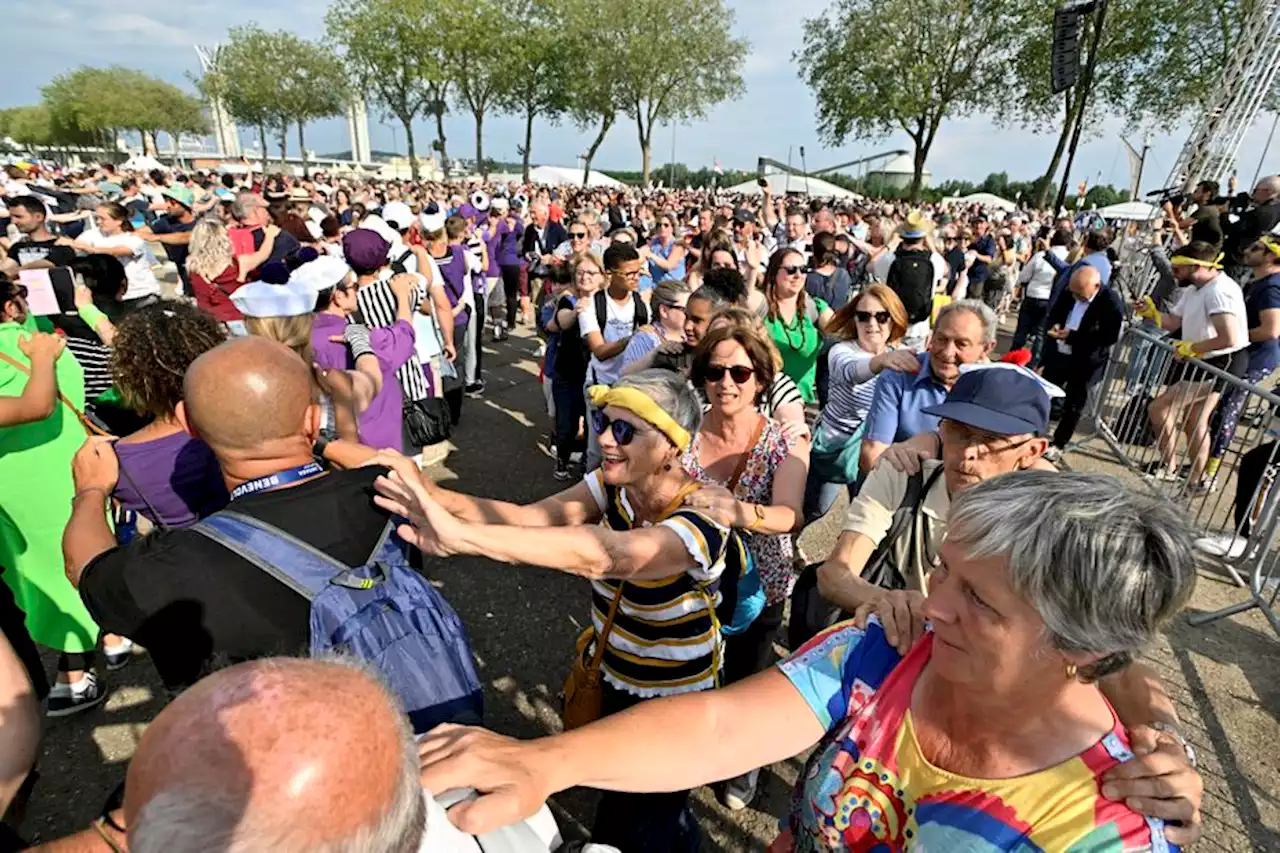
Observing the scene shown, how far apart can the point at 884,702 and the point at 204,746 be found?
4.17ft

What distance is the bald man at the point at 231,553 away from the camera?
151 centimetres

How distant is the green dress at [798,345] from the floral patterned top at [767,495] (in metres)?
1.77

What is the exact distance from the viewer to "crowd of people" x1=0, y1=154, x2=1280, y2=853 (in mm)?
1076

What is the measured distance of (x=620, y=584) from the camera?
6.96 ft

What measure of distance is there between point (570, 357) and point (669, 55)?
4234 cm

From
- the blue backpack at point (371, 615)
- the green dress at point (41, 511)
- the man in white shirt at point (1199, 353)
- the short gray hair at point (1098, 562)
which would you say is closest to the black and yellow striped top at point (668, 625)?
the blue backpack at point (371, 615)

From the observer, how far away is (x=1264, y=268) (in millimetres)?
6000

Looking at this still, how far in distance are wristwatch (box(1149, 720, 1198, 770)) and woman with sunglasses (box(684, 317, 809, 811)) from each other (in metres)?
1.43

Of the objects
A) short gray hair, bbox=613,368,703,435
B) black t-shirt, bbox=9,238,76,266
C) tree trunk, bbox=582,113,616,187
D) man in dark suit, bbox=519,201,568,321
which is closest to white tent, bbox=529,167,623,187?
tree trunk, bbox=582,113,616,187

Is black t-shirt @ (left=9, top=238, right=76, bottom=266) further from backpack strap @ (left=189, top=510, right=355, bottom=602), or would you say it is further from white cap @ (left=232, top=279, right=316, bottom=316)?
backpack strap @ (left=189, top=510, right=355, bottom=602)

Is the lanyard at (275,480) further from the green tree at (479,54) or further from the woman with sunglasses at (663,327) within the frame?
the green tree at (479,54)

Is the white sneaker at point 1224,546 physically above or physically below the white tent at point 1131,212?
below

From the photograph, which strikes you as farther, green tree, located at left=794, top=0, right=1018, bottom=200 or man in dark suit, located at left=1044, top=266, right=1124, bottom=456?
green tree, located at left=794, top=0, right=1018, bottom=200

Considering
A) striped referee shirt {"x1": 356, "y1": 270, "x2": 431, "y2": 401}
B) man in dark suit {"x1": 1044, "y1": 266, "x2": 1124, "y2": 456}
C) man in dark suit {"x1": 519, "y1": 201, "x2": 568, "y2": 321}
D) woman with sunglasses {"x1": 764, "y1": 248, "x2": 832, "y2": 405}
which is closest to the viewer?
striped referee shirt {"x1": 356, "y1": 270, "x2": 431, "y2": 401}
